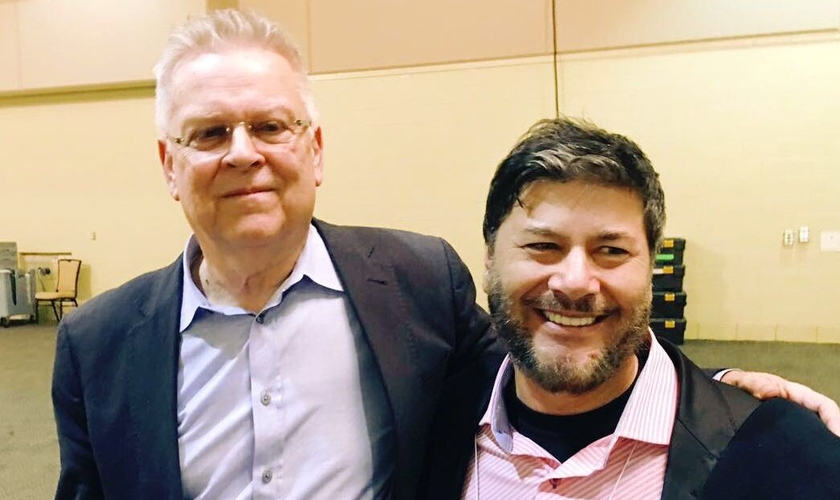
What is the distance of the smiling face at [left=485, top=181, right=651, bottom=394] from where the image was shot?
1184mm

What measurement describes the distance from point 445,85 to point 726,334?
387 cm

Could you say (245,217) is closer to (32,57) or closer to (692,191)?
(692,191)

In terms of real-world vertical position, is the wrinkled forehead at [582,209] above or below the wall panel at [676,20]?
below

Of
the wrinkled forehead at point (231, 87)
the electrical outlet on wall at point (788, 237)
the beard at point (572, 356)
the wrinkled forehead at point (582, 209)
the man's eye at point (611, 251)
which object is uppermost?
the wrinkled forehead at point (231, 87)

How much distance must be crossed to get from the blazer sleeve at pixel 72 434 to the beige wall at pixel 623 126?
5697 millimetres

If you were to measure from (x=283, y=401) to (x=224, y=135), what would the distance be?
542 millimetres

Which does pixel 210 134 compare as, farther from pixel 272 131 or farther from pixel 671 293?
pixel 671 293

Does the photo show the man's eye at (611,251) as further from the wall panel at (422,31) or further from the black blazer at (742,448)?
the wall panel at (422,31)

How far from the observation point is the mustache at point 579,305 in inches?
46.3

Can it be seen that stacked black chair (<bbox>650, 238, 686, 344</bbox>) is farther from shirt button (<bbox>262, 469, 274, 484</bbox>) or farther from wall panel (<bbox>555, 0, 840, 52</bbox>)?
shirt button (<bbox>262, 469, 274, 484</bbox>)

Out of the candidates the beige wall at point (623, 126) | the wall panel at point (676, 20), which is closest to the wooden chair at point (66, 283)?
the beige wall at point (623, 126)

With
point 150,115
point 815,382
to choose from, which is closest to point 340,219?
point 150,115

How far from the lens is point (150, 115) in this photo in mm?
8289

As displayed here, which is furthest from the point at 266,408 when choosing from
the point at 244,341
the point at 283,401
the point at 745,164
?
the point at 745,164
